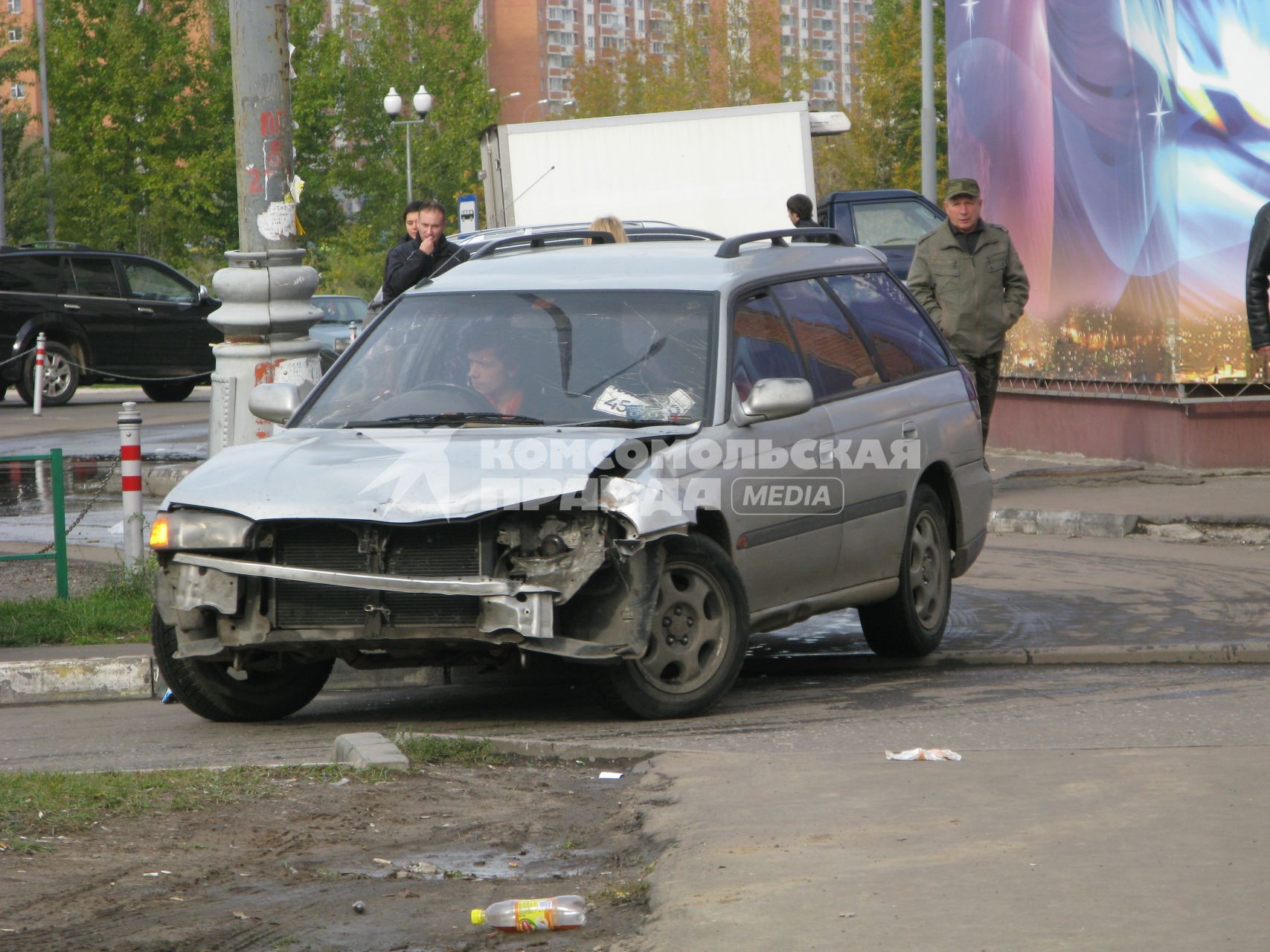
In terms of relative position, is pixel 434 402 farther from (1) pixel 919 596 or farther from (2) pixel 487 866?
(2) pixel 487 866

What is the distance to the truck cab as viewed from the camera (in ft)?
78.0

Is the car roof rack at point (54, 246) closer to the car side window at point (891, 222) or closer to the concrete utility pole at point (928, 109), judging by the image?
the car side window at point (891, 222)

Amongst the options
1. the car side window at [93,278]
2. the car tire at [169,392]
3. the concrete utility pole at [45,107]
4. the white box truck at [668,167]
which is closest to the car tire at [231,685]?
the white box truck at [668,167]

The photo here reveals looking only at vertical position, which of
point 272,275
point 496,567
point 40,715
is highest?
point 272,275

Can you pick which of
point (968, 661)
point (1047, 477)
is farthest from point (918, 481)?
point (1047, 477)

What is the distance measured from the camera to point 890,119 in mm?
54250

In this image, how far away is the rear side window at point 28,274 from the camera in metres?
24.9

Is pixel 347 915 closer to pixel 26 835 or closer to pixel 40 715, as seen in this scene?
pixel 26 835

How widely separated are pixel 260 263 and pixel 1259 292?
5126mm

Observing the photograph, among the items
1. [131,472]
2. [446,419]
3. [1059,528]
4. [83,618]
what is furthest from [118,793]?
[1059,528]

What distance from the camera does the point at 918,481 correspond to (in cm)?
816

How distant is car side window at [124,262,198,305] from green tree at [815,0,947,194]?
2872cm

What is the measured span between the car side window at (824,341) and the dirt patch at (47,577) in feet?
13.4

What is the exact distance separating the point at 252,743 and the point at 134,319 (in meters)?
19.8
